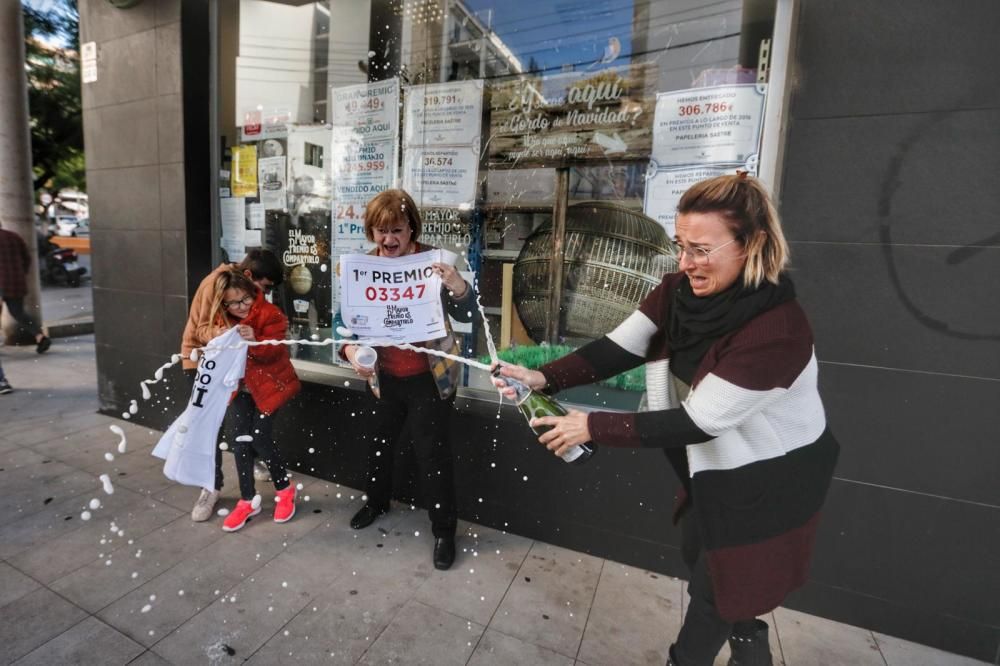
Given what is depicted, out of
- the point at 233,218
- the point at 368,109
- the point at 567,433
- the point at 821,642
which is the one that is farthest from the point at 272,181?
the point at 821,642

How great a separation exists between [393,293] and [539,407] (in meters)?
1.12

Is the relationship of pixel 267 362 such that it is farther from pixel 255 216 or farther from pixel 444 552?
pixel 255 216

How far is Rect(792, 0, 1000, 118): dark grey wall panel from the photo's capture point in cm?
231

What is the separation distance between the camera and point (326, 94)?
14.3 ft

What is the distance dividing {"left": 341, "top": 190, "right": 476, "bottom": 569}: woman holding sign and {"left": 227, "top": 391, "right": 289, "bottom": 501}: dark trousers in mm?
773

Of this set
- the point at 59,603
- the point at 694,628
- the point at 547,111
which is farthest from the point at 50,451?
the point at 694,628

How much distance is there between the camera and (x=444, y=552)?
3133mm

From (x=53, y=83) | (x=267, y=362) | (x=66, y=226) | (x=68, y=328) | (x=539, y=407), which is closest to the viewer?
(x=539, y=407)

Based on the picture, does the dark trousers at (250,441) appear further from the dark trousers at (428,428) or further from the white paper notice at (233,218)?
the white paper notice at (233,218)

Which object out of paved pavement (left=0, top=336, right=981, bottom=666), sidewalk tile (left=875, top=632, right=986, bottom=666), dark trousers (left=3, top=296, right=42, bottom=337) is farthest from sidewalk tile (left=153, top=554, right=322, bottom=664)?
dark trousers (left=3, top=296, right=42, bottom=337)

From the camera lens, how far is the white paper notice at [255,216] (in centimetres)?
464

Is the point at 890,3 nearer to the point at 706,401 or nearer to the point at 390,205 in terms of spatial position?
the point at 706,401

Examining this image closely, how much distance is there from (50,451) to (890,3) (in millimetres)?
6323

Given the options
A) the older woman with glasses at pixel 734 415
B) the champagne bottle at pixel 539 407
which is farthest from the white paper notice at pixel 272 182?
the older woman with glasses at pixel 734 415
